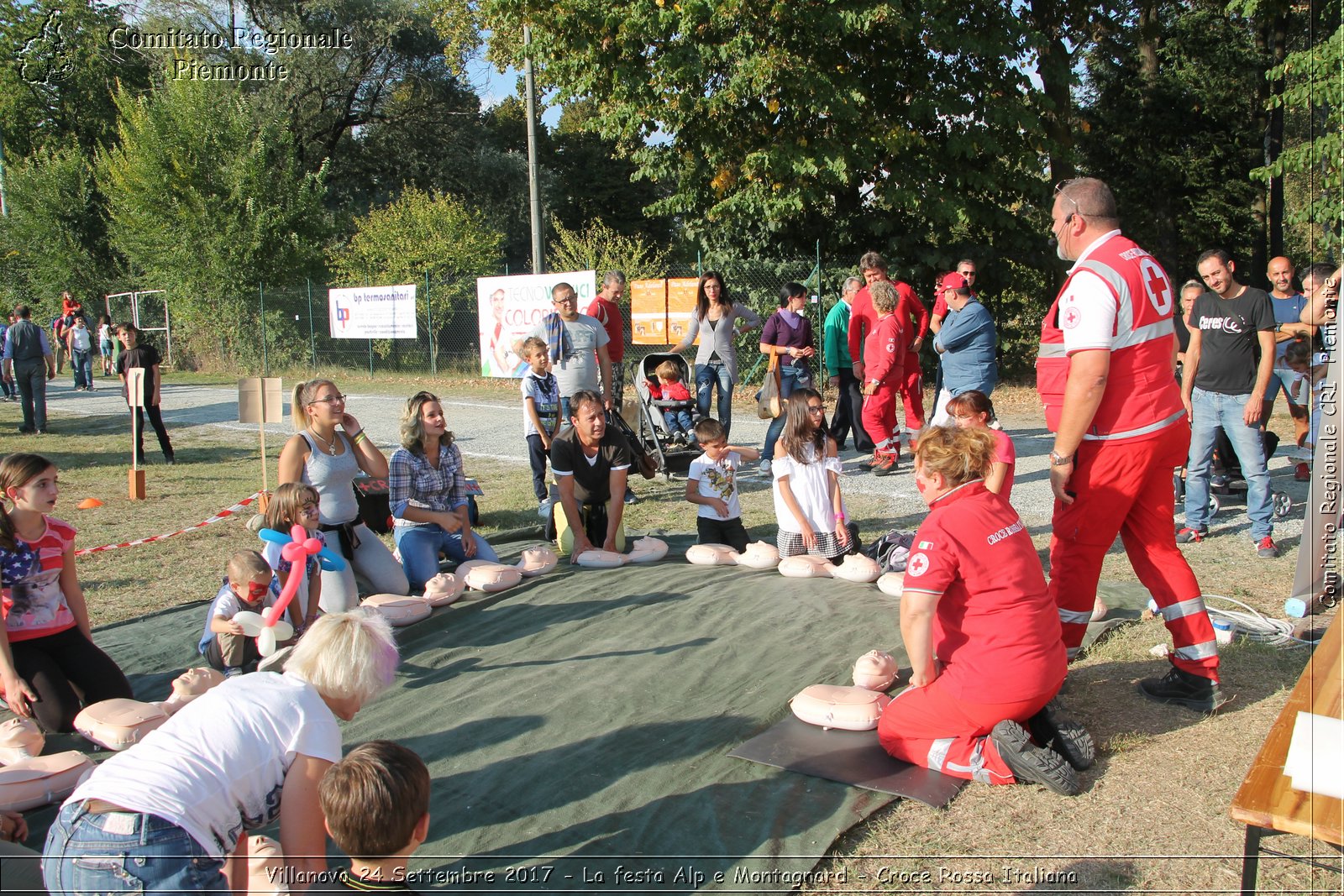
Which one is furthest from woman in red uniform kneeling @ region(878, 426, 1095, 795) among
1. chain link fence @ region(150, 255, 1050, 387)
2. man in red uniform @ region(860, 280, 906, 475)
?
chain link fence @ region(150, 255, 1050, 387)

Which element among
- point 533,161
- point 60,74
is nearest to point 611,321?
point 533,161

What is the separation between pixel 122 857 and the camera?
6.95 feet

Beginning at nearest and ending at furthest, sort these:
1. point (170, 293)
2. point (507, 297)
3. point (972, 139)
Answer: point (972, 139) → point (507, 297) → point (170, 293)

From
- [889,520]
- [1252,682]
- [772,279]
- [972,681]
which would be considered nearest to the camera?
[972,681]

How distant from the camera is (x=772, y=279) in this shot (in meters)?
16.2

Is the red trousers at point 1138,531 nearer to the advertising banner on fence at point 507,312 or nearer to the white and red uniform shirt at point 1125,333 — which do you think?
the white and red uniform shirt at point 1125,333

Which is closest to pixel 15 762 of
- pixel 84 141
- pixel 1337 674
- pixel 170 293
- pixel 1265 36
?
pixel 1337 674

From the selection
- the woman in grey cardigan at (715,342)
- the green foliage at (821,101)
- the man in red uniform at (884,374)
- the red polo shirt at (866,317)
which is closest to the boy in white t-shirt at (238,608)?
the woman in grey cardigan at (715,342)

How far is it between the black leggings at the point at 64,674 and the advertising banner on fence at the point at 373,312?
53.5 ft

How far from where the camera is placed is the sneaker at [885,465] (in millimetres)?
9016

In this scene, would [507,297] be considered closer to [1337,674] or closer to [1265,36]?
[1265,36]

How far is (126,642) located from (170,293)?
73.5ft

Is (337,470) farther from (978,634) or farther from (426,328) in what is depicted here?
(426,328)

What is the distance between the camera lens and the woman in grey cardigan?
30.5 ft
